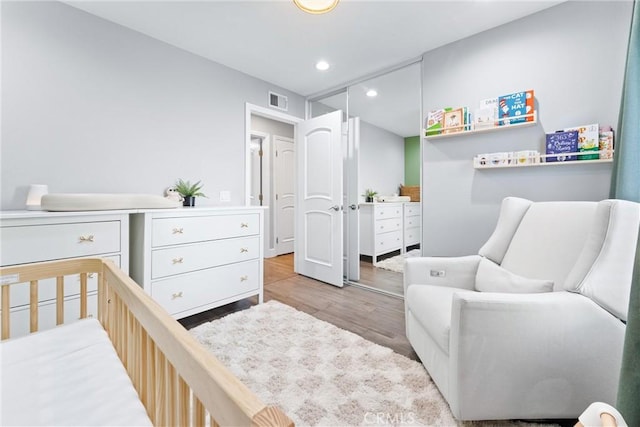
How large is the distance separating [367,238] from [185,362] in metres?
3.90

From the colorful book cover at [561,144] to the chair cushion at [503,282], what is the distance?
0.92 metres

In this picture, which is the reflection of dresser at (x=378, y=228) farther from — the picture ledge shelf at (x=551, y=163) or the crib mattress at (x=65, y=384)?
the crib mattress at (x=65, y=384)

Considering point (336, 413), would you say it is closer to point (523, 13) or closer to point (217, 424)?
point (217, 424)

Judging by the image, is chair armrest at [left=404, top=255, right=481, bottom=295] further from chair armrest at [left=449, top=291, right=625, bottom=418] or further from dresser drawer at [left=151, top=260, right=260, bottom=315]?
dresser drawer at [left=151, top=260, right=260, bottom=315]

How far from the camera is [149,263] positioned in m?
1.94

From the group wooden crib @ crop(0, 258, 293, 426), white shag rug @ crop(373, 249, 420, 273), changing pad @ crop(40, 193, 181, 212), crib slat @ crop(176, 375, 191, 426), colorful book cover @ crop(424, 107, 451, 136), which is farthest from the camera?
white shag rug @ crop(373, 249, 420, 273)

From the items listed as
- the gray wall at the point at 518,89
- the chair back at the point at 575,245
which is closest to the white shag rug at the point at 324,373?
the chair back at the point at 575,245

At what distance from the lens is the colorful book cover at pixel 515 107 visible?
2051 mm

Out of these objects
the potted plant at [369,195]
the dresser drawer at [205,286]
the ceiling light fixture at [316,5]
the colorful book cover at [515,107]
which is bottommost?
the dresser drawer at [205,286]

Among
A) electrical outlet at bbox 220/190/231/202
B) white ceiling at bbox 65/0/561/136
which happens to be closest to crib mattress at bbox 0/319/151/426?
electrical outlet at bbox 220/190/231/202

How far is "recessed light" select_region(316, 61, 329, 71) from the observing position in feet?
9.24

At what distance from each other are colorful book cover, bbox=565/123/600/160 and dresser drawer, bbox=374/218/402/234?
2.58 meters

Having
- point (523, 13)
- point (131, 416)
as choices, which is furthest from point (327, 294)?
point (523, 13)

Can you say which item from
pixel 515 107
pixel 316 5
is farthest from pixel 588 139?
pixel 316 5
